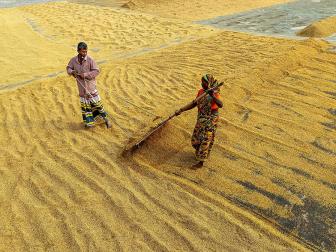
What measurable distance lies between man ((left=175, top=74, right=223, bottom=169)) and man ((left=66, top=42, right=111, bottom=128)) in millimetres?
1856

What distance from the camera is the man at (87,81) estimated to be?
212 inches

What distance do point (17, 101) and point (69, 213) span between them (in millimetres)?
3814

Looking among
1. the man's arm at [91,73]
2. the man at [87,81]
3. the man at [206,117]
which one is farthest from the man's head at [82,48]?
the man at [206,117]

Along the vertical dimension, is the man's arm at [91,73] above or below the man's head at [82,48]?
below

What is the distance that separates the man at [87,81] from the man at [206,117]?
1856mm

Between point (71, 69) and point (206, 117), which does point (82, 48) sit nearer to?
point (71, 69)

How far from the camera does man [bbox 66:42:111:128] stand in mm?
5391

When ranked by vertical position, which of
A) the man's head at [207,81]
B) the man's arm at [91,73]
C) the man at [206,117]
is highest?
the man's head at [207,81]

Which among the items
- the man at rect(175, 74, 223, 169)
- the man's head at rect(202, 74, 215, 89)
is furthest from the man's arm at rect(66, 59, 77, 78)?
the man's head at rect(202, 74, 215, 89)

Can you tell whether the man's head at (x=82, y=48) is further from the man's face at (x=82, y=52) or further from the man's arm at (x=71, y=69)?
the man's arm at (x=71, y=69)

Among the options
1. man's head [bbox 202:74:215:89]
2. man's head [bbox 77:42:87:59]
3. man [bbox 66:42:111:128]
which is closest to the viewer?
man's head [bbox 202:74:215:89]

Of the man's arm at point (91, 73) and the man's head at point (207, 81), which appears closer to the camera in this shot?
the man's head at point (207, 81)

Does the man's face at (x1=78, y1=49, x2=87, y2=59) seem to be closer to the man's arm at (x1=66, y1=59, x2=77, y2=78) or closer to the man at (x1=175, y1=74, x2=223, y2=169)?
the man's arm at (x1=66, y1=59, x2=77, y2=78)

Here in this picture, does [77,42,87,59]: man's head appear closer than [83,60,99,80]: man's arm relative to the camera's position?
Yes
